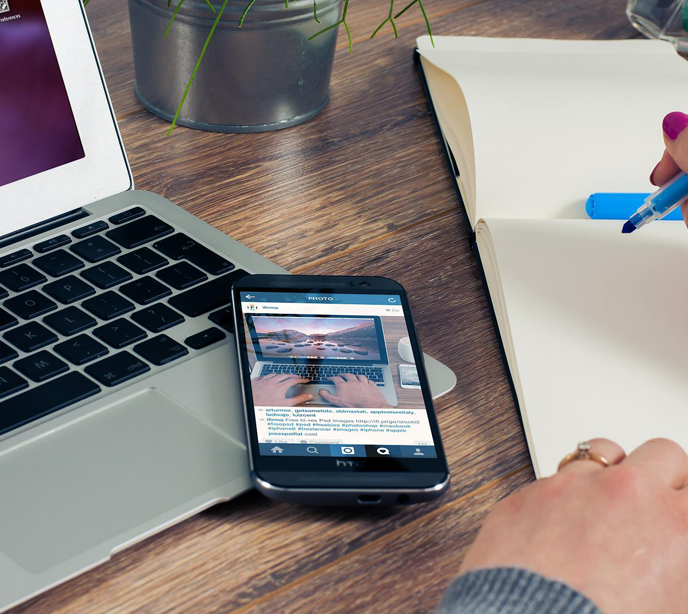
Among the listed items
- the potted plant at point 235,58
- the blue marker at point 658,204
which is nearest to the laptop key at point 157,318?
the potted plant at point 235,58

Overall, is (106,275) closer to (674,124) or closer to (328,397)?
(328,397)

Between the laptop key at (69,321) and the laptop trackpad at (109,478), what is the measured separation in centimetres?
7

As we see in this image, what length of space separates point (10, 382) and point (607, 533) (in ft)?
1.10

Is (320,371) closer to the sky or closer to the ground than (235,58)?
closer to the ground

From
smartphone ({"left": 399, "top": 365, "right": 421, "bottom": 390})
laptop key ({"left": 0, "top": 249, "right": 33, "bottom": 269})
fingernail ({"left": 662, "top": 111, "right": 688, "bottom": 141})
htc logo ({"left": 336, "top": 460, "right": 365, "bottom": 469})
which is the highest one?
laptop key ({"left": 0, "top": 249, "right": 33, "bottom": 269})

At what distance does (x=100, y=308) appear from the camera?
53cm

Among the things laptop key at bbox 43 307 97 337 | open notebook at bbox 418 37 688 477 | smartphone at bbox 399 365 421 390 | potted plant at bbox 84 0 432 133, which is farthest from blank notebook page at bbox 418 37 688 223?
laptop key at bbox 43 307 97 337

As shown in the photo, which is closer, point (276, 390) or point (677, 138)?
point (276, 390)

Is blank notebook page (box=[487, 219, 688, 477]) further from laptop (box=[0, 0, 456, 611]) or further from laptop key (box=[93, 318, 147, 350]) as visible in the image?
laptop key (box=[93, 318, 147, 350])

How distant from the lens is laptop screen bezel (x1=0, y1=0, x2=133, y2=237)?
58 cm

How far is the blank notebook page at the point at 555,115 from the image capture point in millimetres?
675

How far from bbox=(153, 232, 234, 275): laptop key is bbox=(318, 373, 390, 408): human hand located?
15cm

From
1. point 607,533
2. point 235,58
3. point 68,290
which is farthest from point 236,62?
point 607,533

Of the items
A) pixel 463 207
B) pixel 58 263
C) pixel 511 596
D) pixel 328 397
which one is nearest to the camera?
pixel 511 596
